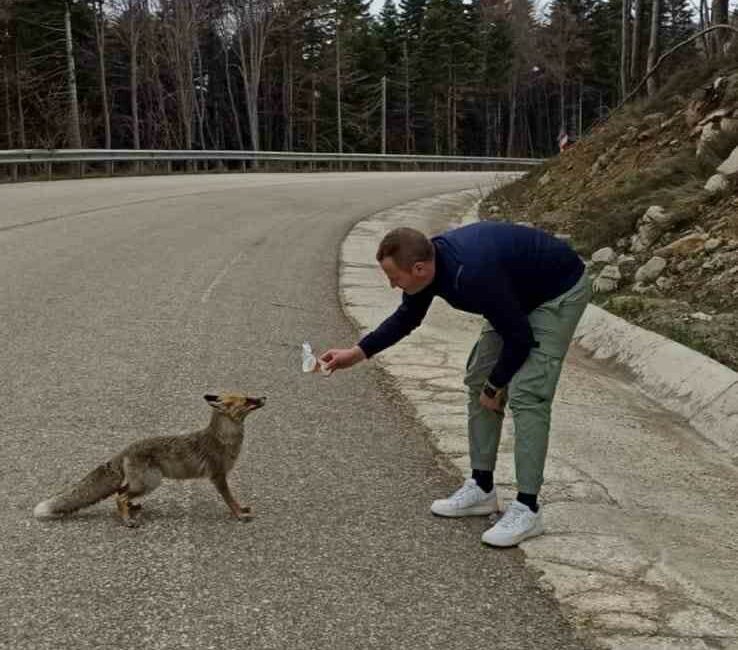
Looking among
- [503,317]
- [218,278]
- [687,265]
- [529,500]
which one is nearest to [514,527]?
[529,500]

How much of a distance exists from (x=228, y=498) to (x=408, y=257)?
1.40 meters

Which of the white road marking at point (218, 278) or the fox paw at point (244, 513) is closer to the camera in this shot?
the fox paw at point (244, 513)

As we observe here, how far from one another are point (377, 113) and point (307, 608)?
65.8m

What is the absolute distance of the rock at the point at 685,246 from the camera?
8.70m

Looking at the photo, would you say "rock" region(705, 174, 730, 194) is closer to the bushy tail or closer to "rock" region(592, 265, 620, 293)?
"rock" region(592, 265, 620, 293)

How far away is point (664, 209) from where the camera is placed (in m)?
9.95

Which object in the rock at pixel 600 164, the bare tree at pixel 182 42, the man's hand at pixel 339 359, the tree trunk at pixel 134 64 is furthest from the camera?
the bare tree at pixel 182 42

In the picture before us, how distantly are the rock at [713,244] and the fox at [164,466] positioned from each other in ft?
20.3

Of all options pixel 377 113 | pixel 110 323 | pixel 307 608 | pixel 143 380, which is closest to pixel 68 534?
pixel 307 608

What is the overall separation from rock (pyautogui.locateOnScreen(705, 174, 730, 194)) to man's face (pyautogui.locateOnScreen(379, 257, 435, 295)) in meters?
7.01

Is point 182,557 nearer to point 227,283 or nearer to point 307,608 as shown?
point 307,608

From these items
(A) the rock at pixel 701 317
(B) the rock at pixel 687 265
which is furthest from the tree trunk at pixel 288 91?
(A) the rock at pixel 701 317

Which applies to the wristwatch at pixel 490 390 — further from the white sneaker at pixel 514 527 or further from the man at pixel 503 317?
the white sneaker at pixel 514 527

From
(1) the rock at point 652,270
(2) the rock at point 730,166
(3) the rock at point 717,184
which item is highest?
(2) the rock at point 730,166
